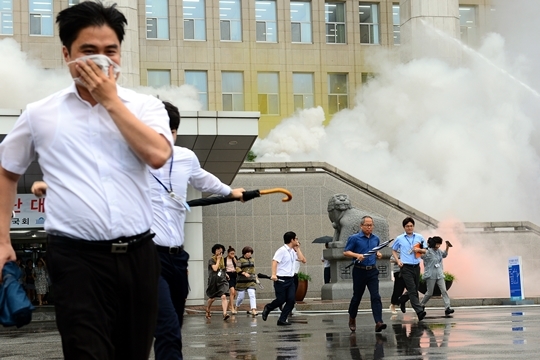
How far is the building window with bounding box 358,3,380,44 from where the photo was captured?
5366 cm

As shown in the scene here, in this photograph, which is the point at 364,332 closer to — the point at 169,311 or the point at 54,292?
the point at 169,311

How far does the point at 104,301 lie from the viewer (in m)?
4.01

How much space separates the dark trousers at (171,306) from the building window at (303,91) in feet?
151

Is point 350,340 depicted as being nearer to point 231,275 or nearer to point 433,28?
point 231,275

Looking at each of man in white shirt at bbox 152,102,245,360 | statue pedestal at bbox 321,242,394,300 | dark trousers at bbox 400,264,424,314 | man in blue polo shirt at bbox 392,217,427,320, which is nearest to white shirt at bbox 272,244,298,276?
man in blue polo shirt at bbox 392,217,427,320

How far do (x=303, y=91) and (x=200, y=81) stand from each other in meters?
5.29

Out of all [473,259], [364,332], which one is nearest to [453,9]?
[473,259]

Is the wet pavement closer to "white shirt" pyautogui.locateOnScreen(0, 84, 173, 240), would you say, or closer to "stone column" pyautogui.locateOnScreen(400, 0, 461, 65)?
"white shirt" pyautogui.locateOnScreen(0, 84, 173, 240)

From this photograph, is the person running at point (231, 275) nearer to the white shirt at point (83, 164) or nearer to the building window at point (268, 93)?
the white shirt at point (83, 164)

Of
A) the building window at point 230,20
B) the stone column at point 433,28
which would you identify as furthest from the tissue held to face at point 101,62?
the building window at point 230,20

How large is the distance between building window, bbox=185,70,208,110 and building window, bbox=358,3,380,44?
8444mm

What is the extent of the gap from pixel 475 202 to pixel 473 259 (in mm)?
11406

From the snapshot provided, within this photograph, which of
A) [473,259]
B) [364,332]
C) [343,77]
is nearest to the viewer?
[364,332]

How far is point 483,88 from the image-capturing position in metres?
49.8
